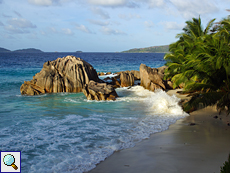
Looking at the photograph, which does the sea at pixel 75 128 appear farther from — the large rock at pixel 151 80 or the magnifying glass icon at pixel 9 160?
the large rock at pixel 151 80

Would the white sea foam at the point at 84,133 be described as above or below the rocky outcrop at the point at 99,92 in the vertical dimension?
below

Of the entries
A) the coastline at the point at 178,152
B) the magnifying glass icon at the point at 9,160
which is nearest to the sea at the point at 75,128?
the magnifying glass icon at the point at 9,160

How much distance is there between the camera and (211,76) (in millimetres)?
10875

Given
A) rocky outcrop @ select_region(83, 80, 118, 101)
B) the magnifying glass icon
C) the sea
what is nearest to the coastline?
the sea

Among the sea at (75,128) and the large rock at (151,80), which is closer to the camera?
the sea at (75,128)

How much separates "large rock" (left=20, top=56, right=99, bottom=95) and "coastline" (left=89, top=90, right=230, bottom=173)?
13.9 metres

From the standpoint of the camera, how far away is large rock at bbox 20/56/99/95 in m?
21.6

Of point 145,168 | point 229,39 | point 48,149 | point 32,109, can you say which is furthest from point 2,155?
point 229,39

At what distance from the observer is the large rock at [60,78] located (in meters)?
21.6

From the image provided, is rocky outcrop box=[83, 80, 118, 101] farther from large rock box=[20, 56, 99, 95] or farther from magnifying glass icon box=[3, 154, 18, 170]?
magnifying glass icon box=[3, 154, 18, 170]

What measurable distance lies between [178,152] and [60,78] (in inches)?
682

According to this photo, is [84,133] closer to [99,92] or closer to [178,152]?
[178,152]

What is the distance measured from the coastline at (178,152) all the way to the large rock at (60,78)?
→ 13.9 m

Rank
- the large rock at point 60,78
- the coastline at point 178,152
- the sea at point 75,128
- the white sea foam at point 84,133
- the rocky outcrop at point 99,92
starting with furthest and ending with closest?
1. the large rock at point 60,78
2. the rocky outcrop at point 99,92
3. the sea at point 75,128
4. the white sea foam at point 84,133
5. the coastline at point 178,152
